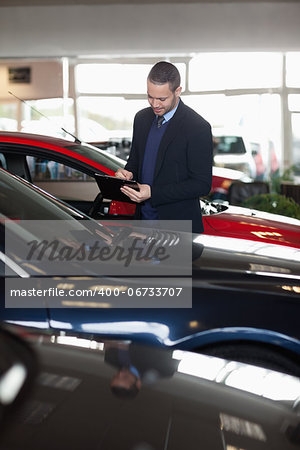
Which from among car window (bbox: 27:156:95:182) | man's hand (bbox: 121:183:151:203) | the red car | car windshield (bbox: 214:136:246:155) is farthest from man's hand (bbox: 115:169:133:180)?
car windshield (bbox: 214:136:246:155)

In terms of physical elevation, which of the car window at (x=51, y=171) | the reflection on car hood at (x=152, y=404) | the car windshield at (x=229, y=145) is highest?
the car windshield at (x=229, y=145)

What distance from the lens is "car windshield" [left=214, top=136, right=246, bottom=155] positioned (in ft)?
37.8

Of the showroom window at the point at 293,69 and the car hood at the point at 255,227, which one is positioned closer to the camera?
the car hood at the point at 255,227

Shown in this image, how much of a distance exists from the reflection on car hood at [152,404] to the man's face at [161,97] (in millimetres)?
1786

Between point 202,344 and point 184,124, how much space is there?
4.94ft

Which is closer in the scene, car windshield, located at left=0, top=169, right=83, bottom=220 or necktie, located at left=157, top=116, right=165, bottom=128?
car windshield, located at left=0, top=169, right=83, bottom=220

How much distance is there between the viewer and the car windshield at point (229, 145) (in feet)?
37.8

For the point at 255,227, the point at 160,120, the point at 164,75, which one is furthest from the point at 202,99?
the point at 164,75

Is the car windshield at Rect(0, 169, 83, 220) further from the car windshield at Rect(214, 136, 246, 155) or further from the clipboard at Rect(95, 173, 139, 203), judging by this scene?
the car windshield at Rect(214, 136, 246, 155)

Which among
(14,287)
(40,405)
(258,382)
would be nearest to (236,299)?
(258,382)

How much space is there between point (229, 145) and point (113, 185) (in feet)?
27.5

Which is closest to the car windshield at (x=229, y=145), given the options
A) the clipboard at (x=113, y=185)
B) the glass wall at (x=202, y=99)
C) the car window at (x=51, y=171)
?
the glass wall at (x=202, y=99)

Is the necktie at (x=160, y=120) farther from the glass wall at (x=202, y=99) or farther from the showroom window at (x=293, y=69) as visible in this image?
the showroom window at (x=293, y=69)

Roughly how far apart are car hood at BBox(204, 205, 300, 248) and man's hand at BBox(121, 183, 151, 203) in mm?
827
